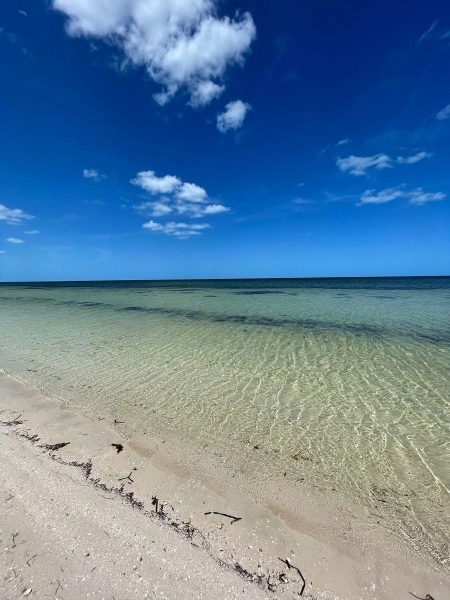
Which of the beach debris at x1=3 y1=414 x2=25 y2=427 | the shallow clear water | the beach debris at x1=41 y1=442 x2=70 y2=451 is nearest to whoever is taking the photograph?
the shallow clear water

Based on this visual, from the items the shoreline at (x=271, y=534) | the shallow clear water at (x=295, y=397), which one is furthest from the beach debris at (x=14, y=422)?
the shallow clear water at (x=295, y=397)

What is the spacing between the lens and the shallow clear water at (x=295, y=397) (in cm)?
400

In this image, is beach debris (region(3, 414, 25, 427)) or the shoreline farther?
beach debris (region(3, 414, 25, 427))

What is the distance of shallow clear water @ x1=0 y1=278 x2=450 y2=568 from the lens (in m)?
4.00

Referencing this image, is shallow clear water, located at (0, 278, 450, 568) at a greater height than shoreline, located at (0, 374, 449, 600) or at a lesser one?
lesser

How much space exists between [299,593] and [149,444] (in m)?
3.10

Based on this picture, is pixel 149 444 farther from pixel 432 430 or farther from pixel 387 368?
pixel 387 368

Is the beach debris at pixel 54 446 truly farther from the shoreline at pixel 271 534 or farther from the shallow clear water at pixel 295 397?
the shallow clear water at pixel 295 397

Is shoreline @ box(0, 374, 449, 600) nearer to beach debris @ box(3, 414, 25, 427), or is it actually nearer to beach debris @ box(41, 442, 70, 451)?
beach debris @ box(41, 442, 70, 451)

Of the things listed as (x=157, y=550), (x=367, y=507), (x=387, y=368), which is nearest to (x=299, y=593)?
(x=157, y=550)

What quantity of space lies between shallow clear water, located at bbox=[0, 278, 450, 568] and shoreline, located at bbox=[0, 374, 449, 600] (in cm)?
43

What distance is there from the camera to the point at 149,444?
15.7 feet

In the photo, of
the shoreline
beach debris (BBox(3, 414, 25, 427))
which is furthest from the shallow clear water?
beach debris (BBox(3, 414, 25, 427))

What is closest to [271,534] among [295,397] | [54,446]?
[54,446]
